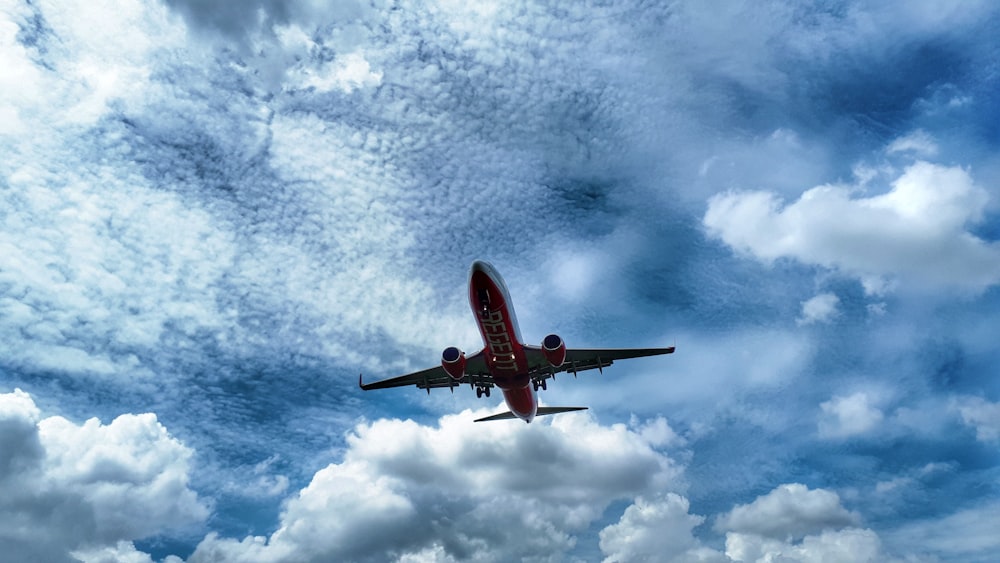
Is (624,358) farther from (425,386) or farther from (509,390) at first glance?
(425,386)

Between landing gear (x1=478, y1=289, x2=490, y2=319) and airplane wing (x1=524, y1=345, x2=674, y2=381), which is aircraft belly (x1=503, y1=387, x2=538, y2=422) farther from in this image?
landing gear (x1=478, y1=289, x2=490, y2=319)

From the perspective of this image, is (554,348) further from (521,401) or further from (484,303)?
(521,401)

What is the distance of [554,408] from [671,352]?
19.0 meters

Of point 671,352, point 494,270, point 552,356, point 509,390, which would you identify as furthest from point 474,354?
point 671,352

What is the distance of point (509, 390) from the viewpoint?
5794 cm

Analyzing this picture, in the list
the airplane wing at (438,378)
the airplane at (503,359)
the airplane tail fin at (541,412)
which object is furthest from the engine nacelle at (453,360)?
the airplane tail fin at (541,412)

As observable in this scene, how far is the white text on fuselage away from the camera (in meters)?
48.2

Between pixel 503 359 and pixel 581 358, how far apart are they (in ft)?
31.8

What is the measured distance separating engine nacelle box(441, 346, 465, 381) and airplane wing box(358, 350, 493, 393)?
18.0 feet

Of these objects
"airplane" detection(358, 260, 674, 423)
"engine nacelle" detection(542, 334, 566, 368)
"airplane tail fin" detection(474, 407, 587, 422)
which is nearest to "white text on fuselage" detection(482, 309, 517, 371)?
"airplane" detection(358, 260, 674, 423)

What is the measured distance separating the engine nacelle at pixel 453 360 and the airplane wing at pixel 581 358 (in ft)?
21.0

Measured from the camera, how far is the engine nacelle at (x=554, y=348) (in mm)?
51031

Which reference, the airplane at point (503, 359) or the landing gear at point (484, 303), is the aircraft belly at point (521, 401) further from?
the landing gear at point (484, 303)

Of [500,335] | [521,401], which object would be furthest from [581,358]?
[500,335]
